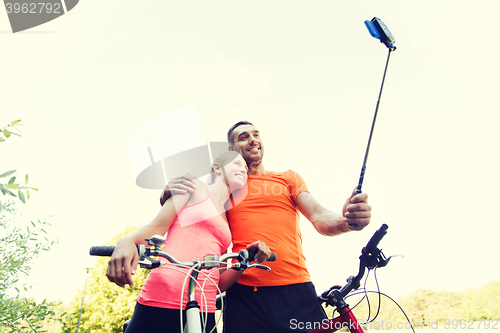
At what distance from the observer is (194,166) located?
10.4 ft

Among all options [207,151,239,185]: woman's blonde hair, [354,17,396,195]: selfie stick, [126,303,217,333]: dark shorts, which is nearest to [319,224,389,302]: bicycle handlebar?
[354,17,396,195]: selfie stick

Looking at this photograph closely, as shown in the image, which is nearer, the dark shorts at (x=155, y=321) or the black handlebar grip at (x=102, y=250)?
the black handlebar grip at (x=102, y=250)

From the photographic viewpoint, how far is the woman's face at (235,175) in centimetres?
280

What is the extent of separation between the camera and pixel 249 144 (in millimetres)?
3404

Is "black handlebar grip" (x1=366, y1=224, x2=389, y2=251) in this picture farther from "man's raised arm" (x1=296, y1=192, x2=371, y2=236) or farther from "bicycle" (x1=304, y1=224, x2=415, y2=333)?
"man's raised arm" (x1=296, y1=192, x2=371, y2=236)

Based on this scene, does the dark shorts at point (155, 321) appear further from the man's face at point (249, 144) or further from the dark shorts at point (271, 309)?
the man's face at point (249, 144)

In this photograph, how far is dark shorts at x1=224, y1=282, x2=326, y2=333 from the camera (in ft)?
7.17

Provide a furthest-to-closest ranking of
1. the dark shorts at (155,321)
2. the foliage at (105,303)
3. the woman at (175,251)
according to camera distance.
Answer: the foliage at (105,303)
the dark shorts at (155,321)
the woman at (175,251)

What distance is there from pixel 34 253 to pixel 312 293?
168 inches

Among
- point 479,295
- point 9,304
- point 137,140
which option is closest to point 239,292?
point 137,140

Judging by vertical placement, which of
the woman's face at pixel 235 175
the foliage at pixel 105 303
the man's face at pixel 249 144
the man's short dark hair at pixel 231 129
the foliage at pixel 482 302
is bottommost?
the foliage at pixel 482 302

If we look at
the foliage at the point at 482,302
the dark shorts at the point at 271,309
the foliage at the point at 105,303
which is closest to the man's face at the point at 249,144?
the dark shorts at the point at 271,309

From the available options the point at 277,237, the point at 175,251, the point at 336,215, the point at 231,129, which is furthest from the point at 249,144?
the point at 175,251
